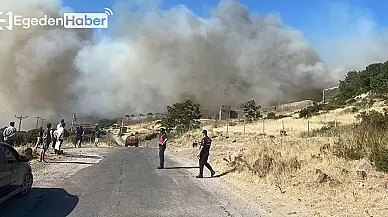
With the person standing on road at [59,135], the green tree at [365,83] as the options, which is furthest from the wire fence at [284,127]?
the green tree at [365,83]

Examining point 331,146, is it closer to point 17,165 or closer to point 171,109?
point 17,165

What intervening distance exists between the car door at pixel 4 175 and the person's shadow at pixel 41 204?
323 millimetres

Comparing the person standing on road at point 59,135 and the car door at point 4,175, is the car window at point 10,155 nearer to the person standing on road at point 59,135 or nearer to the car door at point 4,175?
the car door at point 4,175

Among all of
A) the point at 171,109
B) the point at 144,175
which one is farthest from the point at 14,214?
the point at 171,109

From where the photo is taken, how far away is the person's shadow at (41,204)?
7.85 meters

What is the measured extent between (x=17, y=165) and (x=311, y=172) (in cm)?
740

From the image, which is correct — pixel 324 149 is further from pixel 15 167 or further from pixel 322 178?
pixel 15 167

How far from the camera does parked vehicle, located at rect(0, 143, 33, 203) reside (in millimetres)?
8164

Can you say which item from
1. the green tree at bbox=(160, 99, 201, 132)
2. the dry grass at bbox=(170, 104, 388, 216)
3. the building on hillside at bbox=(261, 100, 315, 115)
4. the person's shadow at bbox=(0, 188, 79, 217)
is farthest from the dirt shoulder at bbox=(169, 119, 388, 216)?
the building on hillside at bbox=(261, 100, 315, 115)

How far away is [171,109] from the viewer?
60.6 m

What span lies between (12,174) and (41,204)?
0.84m

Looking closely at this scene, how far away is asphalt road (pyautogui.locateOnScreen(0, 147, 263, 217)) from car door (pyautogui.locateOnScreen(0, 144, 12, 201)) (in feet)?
1.08

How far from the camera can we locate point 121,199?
372 inches

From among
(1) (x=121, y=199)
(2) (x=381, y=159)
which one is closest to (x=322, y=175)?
(2) (x=381, y=159)
